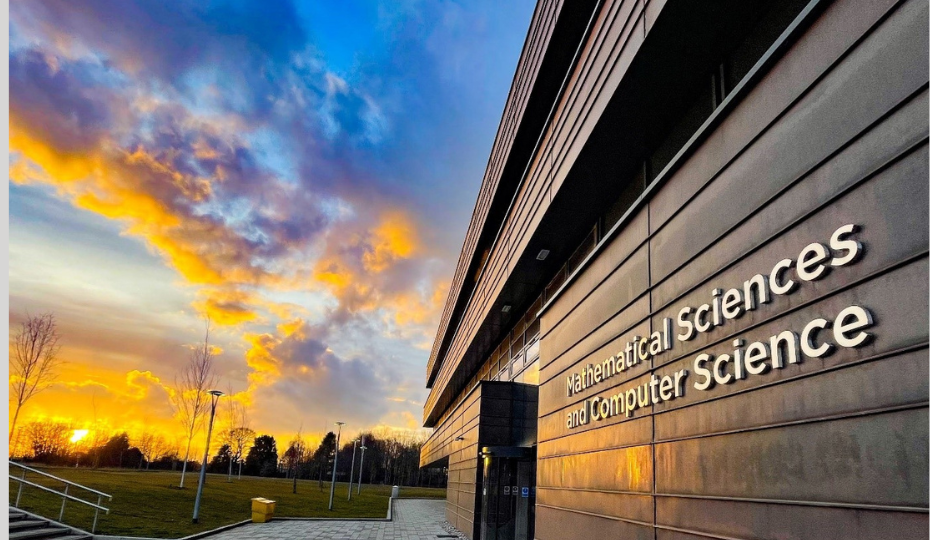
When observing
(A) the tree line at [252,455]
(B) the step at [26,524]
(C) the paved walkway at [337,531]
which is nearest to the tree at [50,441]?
(A) the tree line at [252,455]

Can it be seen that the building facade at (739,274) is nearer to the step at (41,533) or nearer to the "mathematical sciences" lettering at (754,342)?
the "mathematical sciences" lettering at (754,342)

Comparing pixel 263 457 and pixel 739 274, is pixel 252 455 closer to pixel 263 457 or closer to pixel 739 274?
pixel 263 457

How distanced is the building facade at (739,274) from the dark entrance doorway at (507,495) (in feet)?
17.7

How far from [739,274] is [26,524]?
20.1 meters

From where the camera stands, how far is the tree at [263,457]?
339ft

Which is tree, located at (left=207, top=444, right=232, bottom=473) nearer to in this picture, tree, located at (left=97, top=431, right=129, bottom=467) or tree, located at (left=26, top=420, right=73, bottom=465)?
tree, located at (left=97, top=431, right=129, bottom=467)

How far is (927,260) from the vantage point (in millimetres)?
3244

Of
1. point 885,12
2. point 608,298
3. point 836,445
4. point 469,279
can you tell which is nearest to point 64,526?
point 469,279

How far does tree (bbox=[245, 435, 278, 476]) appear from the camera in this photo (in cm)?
10331

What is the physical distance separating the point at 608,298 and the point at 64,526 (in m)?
18.0

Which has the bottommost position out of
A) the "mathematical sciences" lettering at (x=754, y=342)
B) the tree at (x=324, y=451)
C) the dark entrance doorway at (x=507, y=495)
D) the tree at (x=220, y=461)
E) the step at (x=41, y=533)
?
the tree at (x=220, y=461)

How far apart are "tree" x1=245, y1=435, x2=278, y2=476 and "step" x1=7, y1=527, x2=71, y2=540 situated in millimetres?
90280

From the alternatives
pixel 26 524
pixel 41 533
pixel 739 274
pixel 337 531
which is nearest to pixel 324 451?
pixel 337 531

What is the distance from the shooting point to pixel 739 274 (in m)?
5.06
